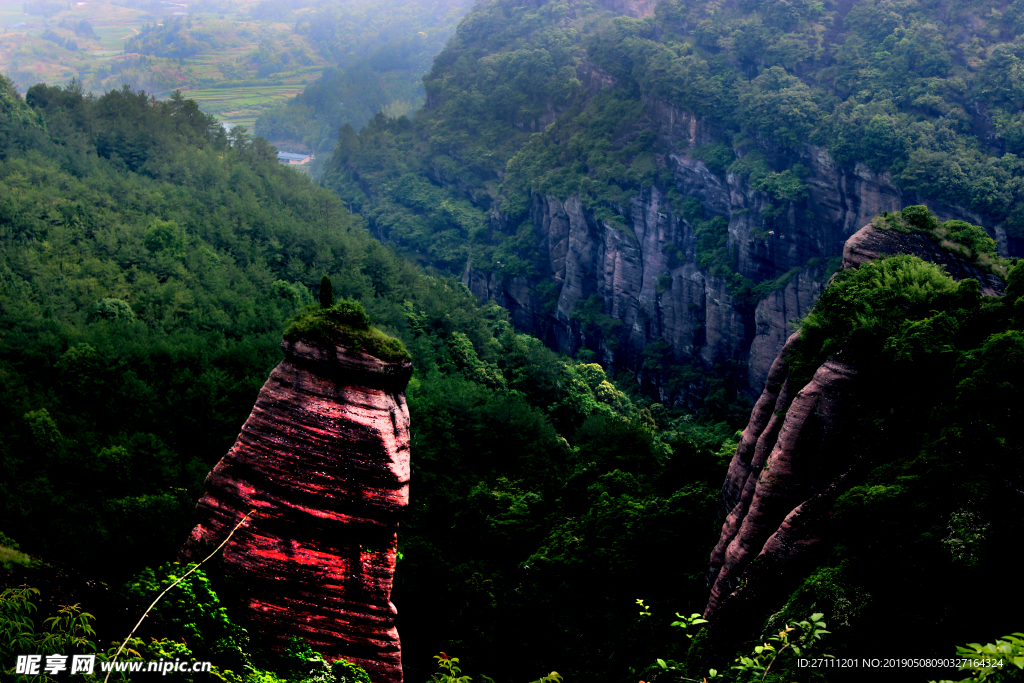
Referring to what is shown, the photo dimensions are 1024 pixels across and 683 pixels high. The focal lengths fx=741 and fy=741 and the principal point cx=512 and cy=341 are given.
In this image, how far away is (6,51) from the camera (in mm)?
117875

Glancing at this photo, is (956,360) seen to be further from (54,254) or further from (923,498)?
(54,254)

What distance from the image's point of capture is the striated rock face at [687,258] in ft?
→ 172

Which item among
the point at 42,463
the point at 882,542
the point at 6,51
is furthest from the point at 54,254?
the point at 6,51

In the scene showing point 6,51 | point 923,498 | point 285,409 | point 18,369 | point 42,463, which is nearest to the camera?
point 923,498

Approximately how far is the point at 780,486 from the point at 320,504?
359 inches

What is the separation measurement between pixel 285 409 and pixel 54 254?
80.8 ft

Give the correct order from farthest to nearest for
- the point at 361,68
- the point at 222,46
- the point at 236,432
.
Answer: the point at 222,46, the point at 361,68, the point at 236,432

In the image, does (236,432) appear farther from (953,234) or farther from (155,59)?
(155,59)

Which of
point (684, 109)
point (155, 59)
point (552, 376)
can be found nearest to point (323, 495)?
point (552, 376)

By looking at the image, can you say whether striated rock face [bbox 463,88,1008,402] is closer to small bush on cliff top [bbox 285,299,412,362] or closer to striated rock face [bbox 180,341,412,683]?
small bush on cliff top [bbox 285,299,412,362]

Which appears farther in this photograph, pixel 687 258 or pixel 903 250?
pixel 687 258

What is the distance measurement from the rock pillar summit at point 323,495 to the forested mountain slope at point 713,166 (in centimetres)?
4196

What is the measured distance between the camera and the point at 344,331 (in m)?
14.0

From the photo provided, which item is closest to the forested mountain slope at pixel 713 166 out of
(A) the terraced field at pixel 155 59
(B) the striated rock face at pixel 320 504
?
(B) the striated rock face at pixel 320 504
